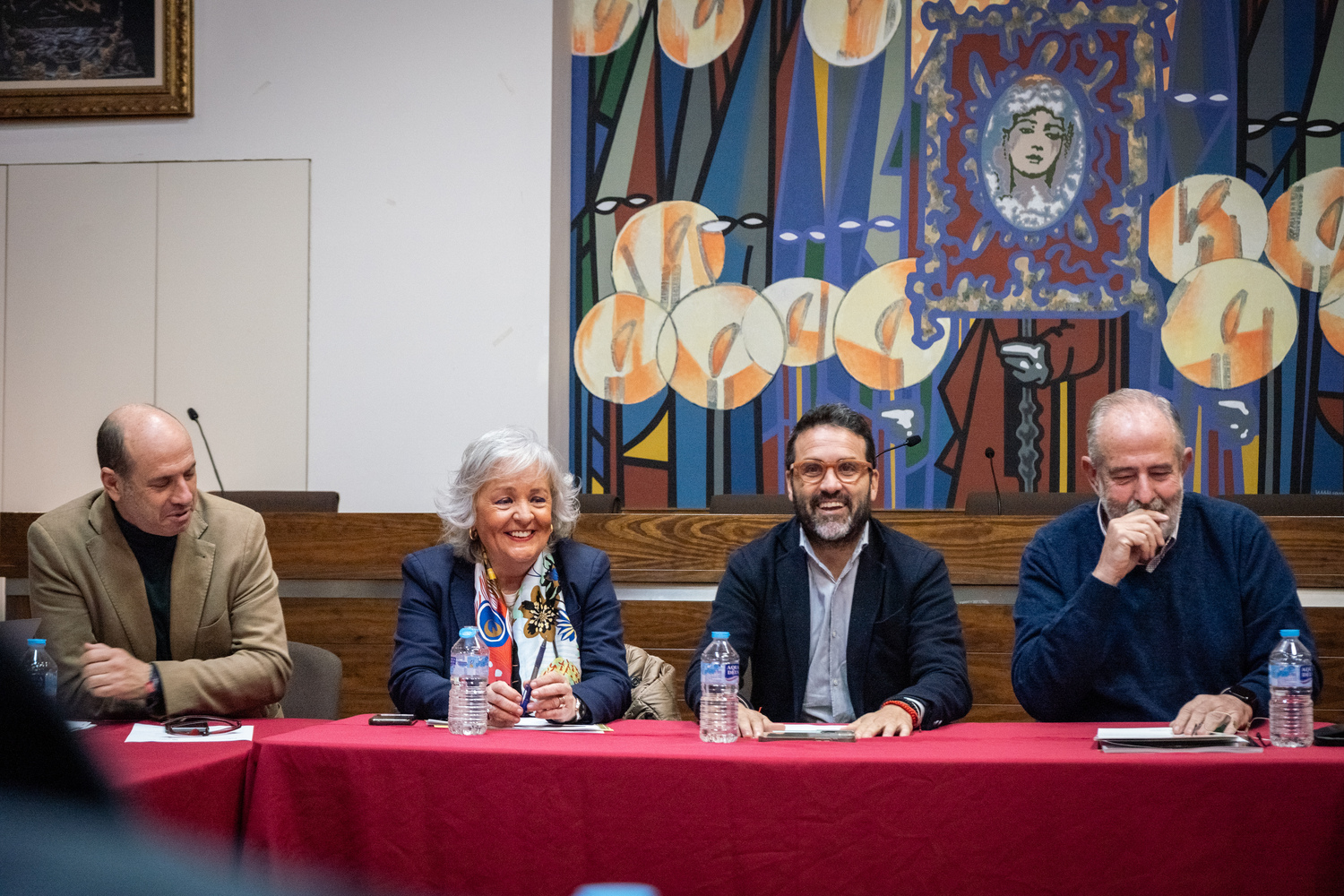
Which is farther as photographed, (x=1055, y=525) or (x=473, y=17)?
(x=473, y=17)

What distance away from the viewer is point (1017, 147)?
5.23m

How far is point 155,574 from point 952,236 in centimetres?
376

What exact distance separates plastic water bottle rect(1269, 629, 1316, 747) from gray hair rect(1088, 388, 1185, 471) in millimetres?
483

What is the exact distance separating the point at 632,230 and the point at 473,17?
1.26m

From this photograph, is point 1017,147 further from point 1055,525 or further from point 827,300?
point 1055,525

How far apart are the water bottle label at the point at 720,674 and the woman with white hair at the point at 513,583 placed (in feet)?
1.27

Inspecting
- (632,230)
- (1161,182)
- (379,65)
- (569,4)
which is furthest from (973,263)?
(379,65)

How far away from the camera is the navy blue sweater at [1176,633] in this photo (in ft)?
7.71

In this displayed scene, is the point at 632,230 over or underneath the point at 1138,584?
over

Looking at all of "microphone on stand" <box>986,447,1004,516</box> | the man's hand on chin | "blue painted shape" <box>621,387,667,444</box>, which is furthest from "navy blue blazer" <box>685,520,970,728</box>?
"blue painted shape" <box>621,387,667,444</box>

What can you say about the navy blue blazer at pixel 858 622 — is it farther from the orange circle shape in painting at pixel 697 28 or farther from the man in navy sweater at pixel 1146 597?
the orange circle shape in painting at pixel 697 28

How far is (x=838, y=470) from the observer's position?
271cm

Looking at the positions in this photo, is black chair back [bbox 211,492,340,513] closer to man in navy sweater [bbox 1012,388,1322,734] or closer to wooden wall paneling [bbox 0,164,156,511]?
wooden wall paneling [bbox 0,164,156,511]

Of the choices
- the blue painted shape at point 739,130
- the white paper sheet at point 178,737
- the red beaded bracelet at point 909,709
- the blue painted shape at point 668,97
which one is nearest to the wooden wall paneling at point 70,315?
the blue painted shape at point 668,97
